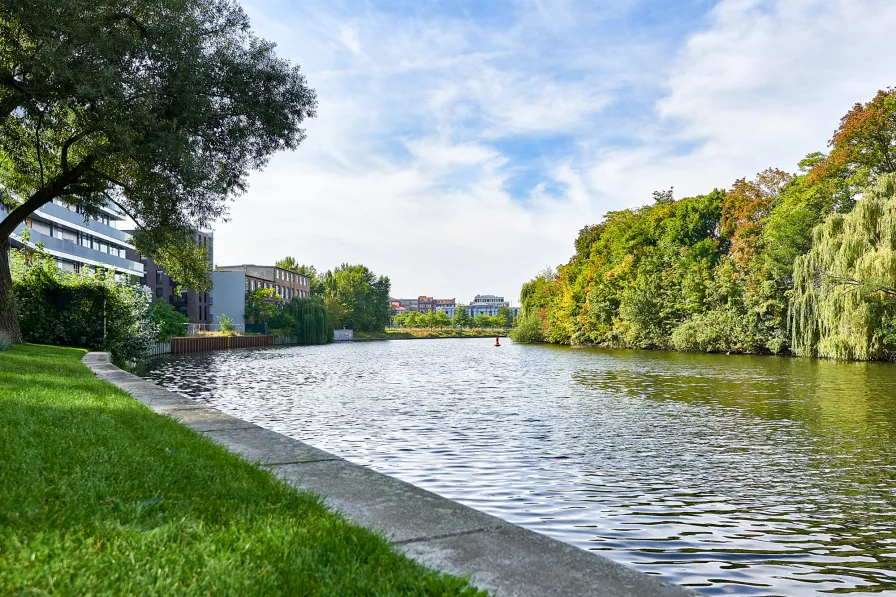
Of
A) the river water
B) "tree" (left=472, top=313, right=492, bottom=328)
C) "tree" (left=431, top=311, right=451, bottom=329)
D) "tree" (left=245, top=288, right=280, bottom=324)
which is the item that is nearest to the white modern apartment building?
"tree" (left=245, top=288, right=280, bottom=324)

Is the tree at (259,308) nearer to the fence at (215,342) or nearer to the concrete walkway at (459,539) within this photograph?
the fence at (215,342)

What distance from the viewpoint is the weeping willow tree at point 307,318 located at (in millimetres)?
89438

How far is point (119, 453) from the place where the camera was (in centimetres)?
573

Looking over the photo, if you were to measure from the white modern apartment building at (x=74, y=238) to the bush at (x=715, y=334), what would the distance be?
43285mm

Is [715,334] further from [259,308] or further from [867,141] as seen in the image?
[259,308]

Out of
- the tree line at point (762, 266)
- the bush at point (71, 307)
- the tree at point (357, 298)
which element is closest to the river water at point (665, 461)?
the bush at point (71, 307)

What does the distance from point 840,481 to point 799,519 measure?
2165mm

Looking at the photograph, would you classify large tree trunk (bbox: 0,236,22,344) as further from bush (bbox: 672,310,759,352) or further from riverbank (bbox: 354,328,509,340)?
riverbank (bbox: 354,328,509,340)

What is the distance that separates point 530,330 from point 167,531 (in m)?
86.7

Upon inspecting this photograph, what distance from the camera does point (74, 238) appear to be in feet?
236

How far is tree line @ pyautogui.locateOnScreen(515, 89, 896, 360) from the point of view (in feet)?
107

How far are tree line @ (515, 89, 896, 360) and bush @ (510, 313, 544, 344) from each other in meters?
4.59

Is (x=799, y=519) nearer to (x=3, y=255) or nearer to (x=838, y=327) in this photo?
(x=3, y=255)

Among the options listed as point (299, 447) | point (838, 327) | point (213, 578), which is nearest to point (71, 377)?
point (299, 447)
